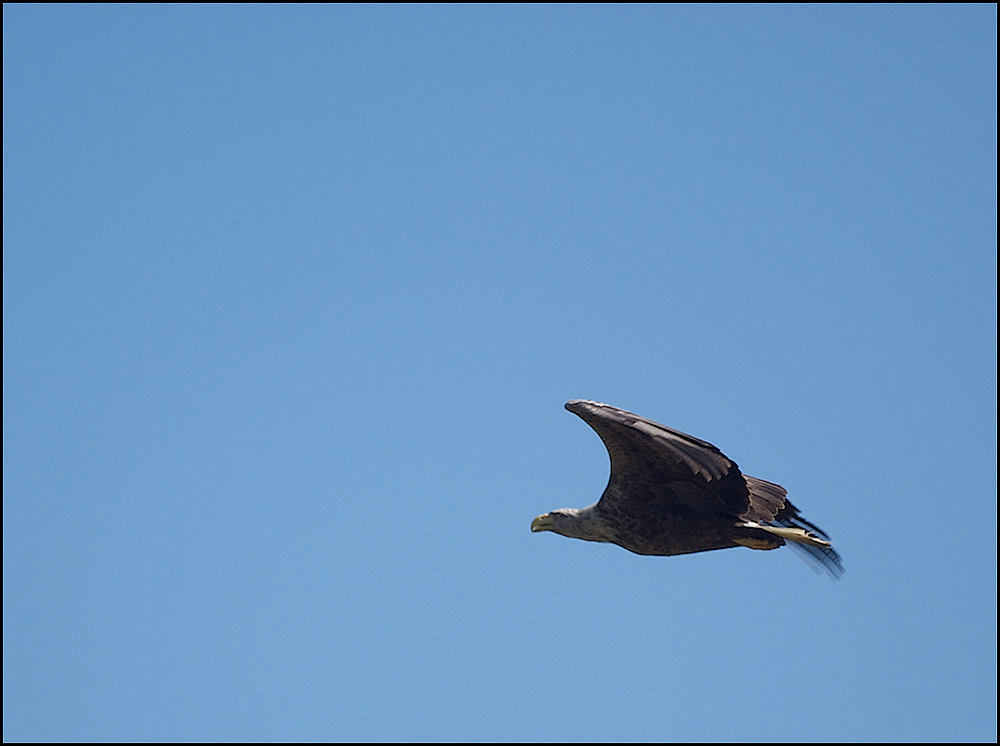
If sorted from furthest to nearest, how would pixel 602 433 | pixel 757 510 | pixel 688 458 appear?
→ pixel 757 510 < pixel 602 433 < pixel 688 458

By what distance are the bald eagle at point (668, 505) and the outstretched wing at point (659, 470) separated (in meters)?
0.01

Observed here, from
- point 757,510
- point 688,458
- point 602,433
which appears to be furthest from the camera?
point 757,510

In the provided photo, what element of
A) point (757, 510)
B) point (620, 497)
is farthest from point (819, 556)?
point (620, 497)

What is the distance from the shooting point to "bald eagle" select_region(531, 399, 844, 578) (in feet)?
52.2

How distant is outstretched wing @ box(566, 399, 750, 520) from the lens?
15.5 m

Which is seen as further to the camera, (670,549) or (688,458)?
(670,549)

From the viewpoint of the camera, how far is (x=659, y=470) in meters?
16.6

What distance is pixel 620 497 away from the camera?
17.2 m

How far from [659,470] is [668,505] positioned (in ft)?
2.11

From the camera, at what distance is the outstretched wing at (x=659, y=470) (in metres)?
15.5

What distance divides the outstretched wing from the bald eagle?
0.01 metres

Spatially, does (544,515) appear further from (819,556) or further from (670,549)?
(819,556)

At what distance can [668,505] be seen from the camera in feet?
55.8

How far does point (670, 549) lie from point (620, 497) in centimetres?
87
